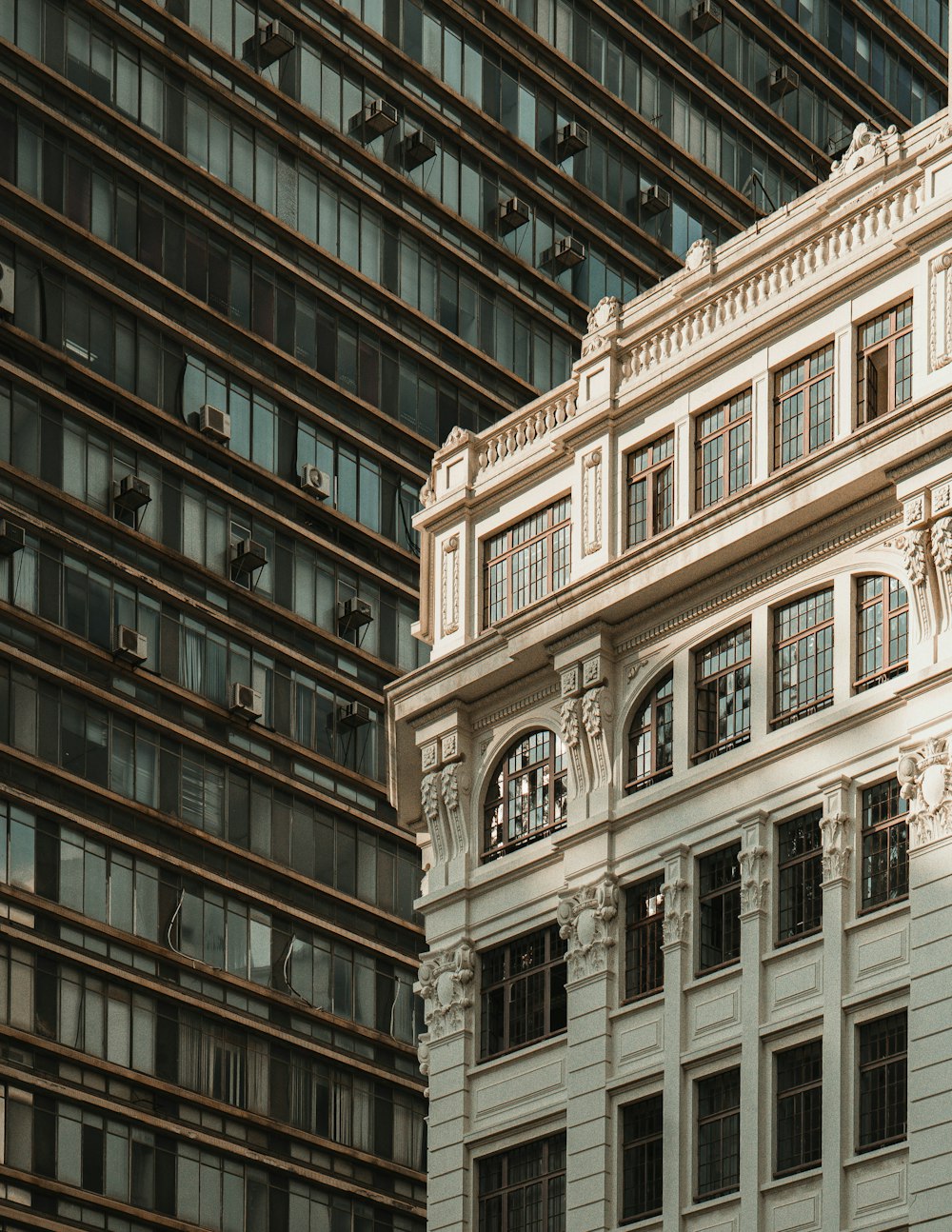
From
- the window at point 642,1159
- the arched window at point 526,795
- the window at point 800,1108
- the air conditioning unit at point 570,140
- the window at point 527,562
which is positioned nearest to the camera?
the window at point 800,1108

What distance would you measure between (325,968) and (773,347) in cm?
4136

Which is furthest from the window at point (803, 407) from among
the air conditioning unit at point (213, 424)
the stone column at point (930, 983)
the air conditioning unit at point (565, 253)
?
the air conditioning unit at point (565, 253)

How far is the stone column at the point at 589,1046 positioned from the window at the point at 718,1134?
205 cm

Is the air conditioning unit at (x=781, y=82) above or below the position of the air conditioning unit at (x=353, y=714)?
above

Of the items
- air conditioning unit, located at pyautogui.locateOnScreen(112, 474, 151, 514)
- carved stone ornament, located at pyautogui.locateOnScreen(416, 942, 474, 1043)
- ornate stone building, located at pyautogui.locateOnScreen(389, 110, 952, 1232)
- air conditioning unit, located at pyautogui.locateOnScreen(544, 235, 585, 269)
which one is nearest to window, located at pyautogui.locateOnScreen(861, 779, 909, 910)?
ornate stone building, located at pyautogui.locateOnScreen(389, 110, 952, 1232)

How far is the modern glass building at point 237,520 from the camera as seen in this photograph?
9125cm

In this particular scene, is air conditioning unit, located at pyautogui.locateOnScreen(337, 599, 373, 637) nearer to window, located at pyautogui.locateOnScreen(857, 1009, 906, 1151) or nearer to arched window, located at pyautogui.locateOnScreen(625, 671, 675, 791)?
arched window, located at pyautogui.locateOnScreen(625, 671, 675, 791)

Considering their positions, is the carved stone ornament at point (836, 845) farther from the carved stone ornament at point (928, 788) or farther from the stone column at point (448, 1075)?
the stone column at point (448, 1075)

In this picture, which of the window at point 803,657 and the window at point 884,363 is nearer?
the window at point 803,657

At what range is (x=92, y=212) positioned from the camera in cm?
9638

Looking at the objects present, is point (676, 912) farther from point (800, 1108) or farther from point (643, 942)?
point (800, 1108)

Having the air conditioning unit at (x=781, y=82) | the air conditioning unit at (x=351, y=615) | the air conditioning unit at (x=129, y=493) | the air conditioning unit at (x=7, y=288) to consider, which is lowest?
the air conditioning unit at (x=351, y=615)

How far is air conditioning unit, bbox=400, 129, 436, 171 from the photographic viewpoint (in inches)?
4173

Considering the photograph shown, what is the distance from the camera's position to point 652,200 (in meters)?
114
